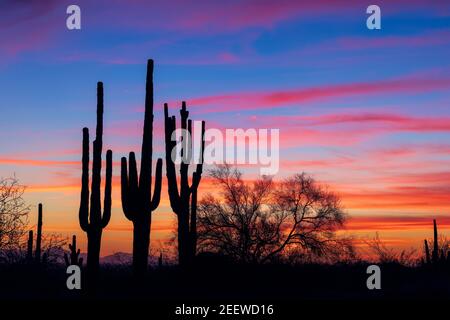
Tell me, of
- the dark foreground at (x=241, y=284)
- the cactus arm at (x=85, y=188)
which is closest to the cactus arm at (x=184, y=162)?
the dark foreground at (x=241, y=284)

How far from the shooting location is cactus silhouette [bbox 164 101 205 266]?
79.8 ft

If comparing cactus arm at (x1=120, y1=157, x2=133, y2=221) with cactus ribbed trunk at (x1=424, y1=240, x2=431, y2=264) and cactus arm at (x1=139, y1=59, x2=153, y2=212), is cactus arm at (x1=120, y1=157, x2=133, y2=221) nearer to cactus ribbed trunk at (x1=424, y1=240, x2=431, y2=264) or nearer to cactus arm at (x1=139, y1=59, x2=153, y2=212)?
cactus arm at (x1=139, y1=59, x2=153, y2=212)

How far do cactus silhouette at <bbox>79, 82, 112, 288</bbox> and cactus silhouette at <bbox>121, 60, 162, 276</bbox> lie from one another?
0.73 metres

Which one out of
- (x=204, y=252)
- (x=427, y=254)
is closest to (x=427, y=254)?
(x=427, y=254)

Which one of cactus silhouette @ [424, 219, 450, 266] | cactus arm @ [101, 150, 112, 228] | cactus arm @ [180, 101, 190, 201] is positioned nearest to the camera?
cactus arm @ [101, 150, 112, 228]

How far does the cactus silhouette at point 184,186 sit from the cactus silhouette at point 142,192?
2.25 meters

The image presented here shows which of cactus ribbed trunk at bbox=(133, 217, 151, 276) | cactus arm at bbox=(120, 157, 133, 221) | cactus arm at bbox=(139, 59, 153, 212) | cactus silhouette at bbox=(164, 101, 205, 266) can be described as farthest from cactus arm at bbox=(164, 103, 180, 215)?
cactus arm at bbox=(120, 157, 133, 221)

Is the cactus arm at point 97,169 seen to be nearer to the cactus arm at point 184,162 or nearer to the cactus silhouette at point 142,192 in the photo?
the cactus silhouette at point 142,192

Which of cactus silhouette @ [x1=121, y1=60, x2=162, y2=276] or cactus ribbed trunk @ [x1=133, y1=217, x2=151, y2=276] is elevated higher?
cactus silhouette @ [x1=121, y1=60, x2=162, y2=276]

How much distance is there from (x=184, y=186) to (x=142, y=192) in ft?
13.6

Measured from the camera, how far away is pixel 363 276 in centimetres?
2838
